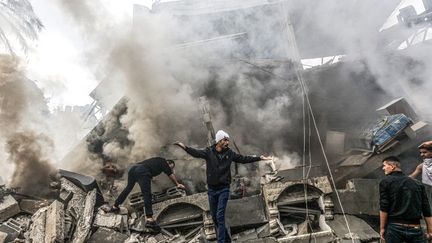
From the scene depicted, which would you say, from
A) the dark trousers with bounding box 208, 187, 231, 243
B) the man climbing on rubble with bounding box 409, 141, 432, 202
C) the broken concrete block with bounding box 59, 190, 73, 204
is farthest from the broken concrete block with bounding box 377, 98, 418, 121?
the broken concrete block with bounding box 59, 190, 73, 204

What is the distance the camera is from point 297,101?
1144 centimetres

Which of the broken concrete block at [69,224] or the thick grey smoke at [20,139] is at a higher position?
the thick grey smoke at [20,139]

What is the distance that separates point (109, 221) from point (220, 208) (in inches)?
125

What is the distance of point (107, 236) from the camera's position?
22.4 feet

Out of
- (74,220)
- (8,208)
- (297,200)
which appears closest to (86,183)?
(74,220)

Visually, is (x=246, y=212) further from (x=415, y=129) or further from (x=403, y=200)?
(x=415, y=129)

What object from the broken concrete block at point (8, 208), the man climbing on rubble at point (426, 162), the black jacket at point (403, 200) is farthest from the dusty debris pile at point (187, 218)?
the black jacket at point (403, 200)

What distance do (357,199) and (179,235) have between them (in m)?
4.03

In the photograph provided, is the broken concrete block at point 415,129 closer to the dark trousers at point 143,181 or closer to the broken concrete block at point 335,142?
the broken concrete block at point 335,142

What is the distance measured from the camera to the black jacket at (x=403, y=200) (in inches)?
161

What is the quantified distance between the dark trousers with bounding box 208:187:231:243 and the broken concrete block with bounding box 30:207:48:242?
147 inches

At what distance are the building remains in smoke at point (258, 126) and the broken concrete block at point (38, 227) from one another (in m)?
0.04

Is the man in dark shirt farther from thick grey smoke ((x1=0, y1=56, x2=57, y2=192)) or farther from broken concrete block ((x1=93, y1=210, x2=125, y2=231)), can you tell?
thick grey smoke ((x1=0, y1=56, x2=57, y2=192))

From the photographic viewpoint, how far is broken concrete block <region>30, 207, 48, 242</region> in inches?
259
